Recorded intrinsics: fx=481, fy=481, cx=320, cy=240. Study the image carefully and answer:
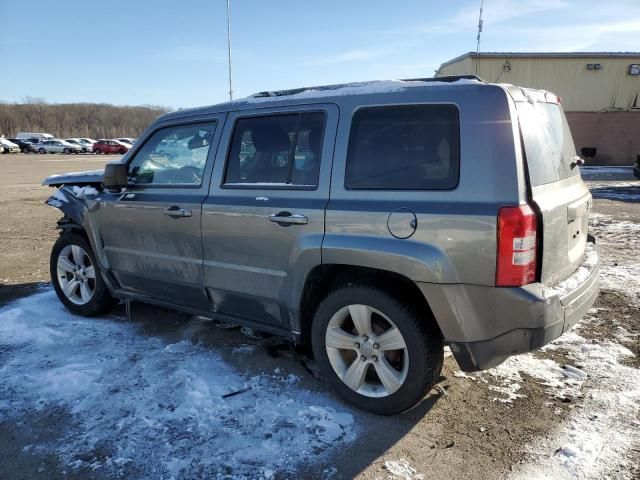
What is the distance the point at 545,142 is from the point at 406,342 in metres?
1.41

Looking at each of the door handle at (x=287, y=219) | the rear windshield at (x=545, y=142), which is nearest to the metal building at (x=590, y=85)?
the rear windshield at (x=545, y=142)

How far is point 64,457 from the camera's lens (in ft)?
8.66

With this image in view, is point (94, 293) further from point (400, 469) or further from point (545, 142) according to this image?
point (545, 142)

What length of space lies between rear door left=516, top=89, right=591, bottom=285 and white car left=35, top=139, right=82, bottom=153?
54.2 meters

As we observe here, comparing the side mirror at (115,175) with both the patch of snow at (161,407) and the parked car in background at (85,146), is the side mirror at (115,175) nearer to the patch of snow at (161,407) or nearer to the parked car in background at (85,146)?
the patch of snow at (161,407)

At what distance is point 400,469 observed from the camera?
8.32ft

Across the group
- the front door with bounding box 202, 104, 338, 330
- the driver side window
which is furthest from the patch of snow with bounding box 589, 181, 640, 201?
the driver side window

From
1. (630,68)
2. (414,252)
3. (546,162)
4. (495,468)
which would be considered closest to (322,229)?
(414,252)

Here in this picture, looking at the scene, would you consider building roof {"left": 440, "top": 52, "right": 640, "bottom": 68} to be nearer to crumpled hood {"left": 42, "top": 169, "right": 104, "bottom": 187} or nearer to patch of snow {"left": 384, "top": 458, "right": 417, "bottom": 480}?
crumpled hood {"left": 42, "top": 169, "right": 104, "bottom": 187}

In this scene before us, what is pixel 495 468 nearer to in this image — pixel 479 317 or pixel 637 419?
pixel 479 317

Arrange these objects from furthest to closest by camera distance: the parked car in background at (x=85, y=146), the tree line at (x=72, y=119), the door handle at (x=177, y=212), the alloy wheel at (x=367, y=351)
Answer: the tree line at (x=72, y=119) < the parked car in background at (x=85, y=146) < the door handle at (x=177, y=212) < the alloy wheel at (x=367, y=351)

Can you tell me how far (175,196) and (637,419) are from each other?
11.4 ft

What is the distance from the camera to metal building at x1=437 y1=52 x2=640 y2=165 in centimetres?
2352

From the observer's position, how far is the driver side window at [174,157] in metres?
3.72
